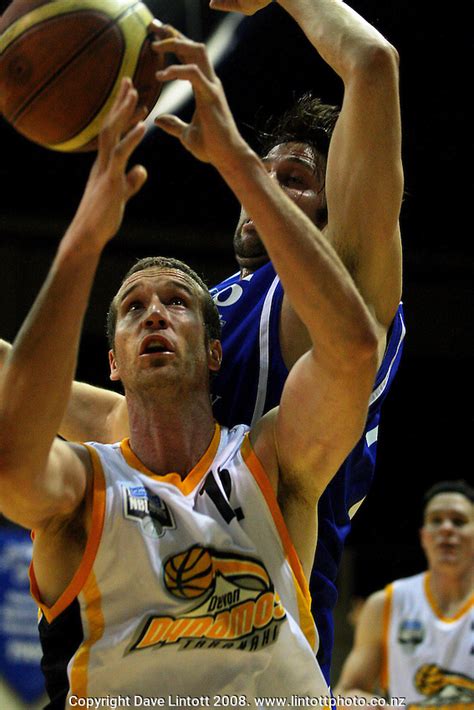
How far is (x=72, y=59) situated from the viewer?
2.45 meters

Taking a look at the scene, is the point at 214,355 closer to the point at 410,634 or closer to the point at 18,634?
the point at 18,634

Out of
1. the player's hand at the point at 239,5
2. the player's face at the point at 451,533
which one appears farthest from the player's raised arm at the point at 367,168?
the player's face at the point at 451,533

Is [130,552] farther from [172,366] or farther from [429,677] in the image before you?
[429,677]

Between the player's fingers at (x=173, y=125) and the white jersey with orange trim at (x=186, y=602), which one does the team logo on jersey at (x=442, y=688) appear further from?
the player's fingers at (x=173, y=125)

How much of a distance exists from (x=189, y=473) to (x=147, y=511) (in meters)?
0.23

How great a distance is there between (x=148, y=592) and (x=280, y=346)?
0.92 meters

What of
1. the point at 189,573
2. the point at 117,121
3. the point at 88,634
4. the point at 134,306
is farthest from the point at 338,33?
the point at 88,634

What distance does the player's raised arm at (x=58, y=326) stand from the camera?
219 cm

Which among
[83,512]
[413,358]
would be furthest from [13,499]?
[413,358]

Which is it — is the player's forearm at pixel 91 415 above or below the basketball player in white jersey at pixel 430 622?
above

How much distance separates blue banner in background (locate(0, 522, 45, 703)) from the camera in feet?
19.8

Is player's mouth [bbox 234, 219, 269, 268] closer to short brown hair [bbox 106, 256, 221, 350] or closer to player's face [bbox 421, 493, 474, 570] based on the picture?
short brown hair [bbox 106, 256, 221, 350]

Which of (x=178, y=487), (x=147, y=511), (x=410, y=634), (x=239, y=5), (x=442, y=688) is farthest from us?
(x=410, y=634)

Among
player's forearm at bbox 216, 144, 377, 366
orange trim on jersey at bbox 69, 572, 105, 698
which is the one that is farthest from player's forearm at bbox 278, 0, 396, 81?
orange trim on jersey at bbox 69, 572, 105, 698
